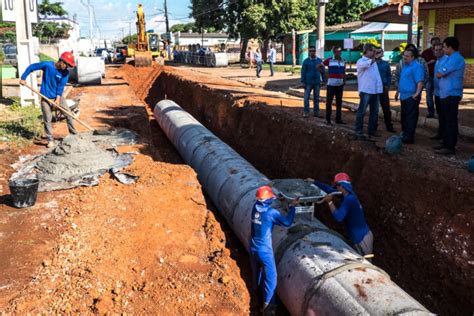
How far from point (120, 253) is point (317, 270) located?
246 centimetres

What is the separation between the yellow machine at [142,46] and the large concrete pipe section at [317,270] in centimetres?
2405

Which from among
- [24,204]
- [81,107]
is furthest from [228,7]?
[24,204]

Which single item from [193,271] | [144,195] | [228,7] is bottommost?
[193,271]

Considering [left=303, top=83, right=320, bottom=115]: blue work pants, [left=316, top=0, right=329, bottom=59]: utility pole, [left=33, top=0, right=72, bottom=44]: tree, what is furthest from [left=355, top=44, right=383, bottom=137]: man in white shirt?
[left=33, top=0, right=72, bottom=44]: tree

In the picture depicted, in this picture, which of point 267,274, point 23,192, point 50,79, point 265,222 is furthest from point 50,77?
point 267,274

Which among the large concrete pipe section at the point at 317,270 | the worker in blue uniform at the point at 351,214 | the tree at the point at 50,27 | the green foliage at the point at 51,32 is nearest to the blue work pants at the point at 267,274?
the large concrete pipe section at the point at 317,270

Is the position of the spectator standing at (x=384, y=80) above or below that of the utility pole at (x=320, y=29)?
below

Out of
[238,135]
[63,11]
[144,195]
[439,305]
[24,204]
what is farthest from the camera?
[63,11]

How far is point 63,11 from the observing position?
2618 inches

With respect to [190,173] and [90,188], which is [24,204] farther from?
[190,173]

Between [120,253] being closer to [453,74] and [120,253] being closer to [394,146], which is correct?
[394,146]

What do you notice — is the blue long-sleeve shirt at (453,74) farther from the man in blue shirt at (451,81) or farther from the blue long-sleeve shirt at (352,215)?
the blue long-sleeve shirt at (352,215)

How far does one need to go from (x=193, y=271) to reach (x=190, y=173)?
3040 millimetres

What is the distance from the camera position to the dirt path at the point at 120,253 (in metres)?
4.62
